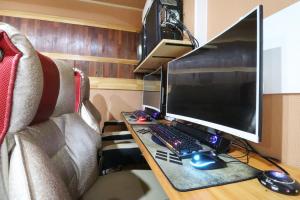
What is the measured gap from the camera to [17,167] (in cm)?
41

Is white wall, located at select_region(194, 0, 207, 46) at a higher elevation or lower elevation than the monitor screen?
higher

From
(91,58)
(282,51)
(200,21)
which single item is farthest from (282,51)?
(91,58)

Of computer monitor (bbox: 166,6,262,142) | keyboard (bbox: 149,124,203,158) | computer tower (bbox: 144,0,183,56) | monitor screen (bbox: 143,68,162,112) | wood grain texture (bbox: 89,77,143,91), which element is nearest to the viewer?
computer monitor (bbox: 166,6,262,142)

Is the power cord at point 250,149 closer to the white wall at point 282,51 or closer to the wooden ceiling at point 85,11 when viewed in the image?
the white wall at point 282,51

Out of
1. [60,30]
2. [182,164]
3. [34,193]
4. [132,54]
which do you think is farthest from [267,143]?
[60,30]

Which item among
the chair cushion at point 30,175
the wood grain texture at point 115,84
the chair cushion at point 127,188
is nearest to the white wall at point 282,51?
the chair cushion at point 127,188

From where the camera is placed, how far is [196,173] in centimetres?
56

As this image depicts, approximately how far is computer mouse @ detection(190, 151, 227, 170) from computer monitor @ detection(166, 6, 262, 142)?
0.12m

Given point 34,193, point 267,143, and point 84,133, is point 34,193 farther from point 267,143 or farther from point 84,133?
point 267,143

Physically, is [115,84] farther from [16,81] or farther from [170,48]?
[16,81]

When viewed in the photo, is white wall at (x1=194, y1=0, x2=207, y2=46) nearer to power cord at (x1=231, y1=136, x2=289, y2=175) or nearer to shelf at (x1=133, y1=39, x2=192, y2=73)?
shelf at (x1=133, y1=39, x2=192, y2=73)

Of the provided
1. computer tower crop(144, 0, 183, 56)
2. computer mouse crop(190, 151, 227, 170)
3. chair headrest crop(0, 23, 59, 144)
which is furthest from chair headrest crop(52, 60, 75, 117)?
computer tower crop(144, 0, 183, 56)

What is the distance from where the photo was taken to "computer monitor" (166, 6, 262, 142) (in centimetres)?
59

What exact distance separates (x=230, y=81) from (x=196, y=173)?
0.38 m
